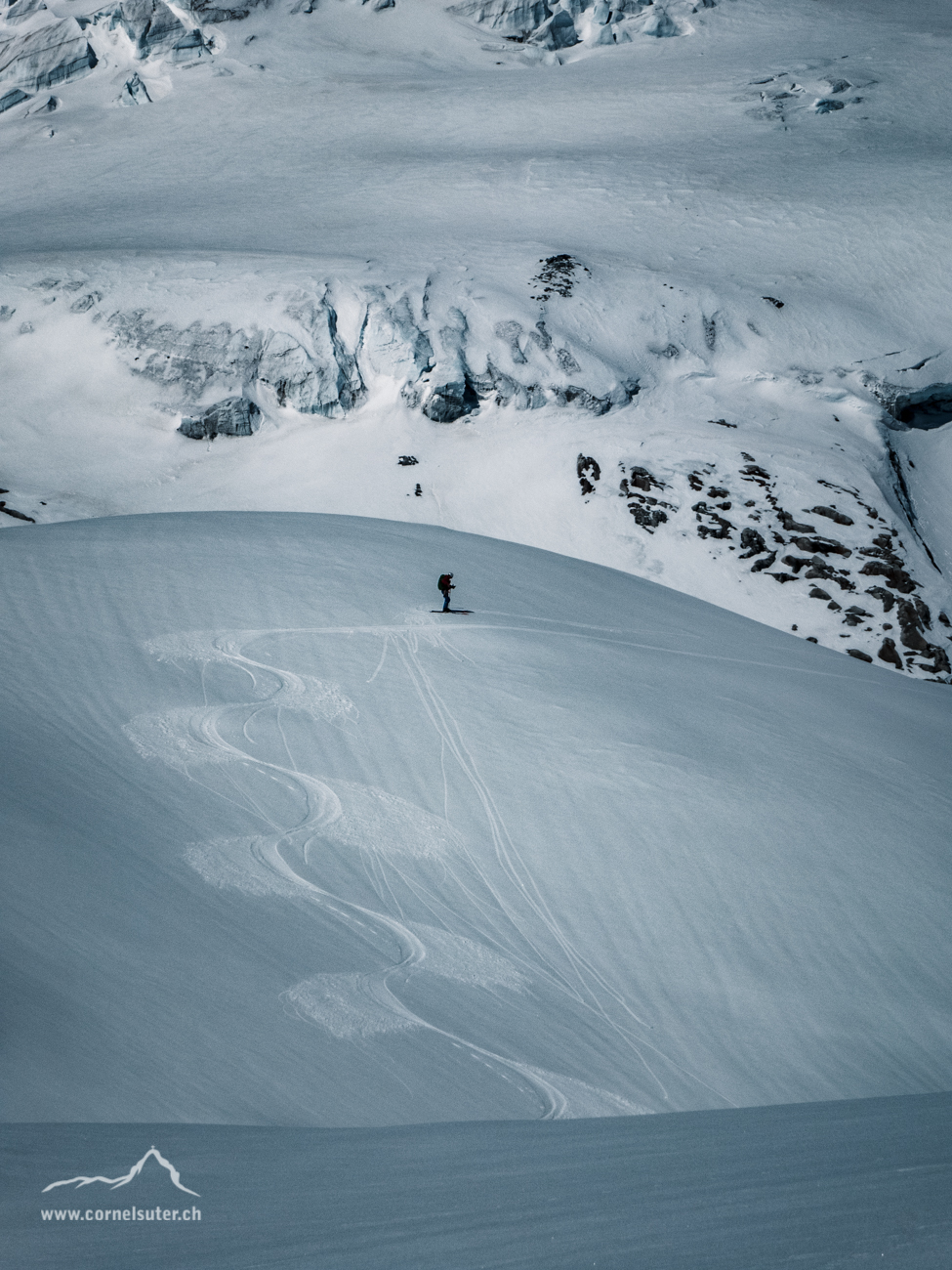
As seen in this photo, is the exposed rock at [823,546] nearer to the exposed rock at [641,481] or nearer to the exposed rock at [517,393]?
the exposed rock at [641,481]

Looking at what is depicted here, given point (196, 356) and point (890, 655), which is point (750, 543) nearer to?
point (890, 655)

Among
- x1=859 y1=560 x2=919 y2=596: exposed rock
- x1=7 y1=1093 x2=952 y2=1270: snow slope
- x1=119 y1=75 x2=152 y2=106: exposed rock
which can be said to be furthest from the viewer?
x1=119 y1=75 x2=152 y2=106: exposed rock

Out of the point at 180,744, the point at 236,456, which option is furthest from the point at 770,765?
the point at 236,456

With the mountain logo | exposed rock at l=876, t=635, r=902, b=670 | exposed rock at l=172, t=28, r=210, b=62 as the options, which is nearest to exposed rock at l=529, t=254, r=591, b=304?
exposed rock at l=876, t=635, r=902, b=670

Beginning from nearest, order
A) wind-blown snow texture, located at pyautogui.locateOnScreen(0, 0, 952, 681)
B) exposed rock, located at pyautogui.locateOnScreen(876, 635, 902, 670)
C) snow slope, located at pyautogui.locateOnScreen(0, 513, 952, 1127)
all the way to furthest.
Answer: snow slope, located at pyautogui.locateOnScreen(0, 513, 952, 1127) → exposed rock, located at pyautogui.locateOnScreen(876, 635, 902, 670) → wind-blown snow texture, located at pyautogui.locateOnScreen(0, 0, 952, 681)

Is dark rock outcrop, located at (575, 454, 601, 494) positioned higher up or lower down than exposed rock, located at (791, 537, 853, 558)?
higher up

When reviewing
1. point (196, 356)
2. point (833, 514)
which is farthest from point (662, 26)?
point (833, 514)

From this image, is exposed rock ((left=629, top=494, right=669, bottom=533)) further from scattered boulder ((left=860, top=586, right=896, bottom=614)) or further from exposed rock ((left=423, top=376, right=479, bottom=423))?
exposed rock ((left=423, top=376, right=479, bottom=423))

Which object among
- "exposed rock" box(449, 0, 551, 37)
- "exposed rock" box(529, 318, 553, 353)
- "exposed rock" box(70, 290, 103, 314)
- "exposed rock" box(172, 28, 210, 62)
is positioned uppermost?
"exposed rock" box(449, 0, 551, 37)
